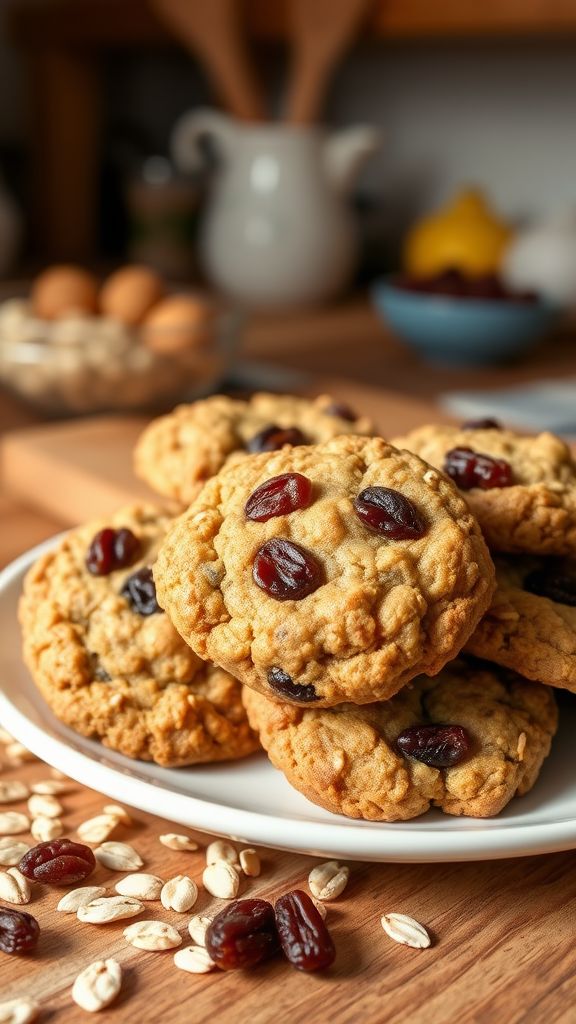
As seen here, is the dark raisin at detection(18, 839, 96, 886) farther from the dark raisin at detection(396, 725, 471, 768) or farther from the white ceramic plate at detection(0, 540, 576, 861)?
the dark raisin at detection(396, 725, 471, 768)

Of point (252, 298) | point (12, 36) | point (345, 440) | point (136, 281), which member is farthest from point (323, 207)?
point (345, 440)

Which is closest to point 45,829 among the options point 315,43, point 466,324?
point 466,324

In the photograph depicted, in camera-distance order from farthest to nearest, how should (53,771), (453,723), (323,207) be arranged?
(323,207) → (53,771) → (453,723)

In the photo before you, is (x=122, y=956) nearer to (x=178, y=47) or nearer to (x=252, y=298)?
(x=252, y=298)

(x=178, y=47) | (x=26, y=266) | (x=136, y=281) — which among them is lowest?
(x=26, y=266)

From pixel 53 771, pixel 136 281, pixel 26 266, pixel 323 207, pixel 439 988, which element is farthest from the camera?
pixel 26 266

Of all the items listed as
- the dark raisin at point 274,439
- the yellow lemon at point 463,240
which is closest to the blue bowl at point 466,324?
Result: the yellow lemon at point 463,240

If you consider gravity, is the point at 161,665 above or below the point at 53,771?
above

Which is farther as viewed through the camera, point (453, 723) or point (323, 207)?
point (323, 207)
